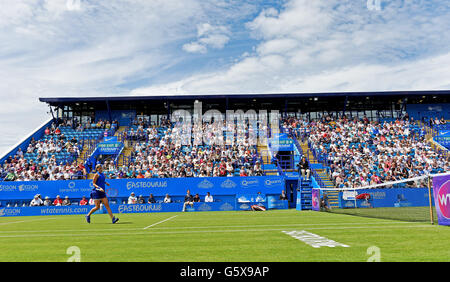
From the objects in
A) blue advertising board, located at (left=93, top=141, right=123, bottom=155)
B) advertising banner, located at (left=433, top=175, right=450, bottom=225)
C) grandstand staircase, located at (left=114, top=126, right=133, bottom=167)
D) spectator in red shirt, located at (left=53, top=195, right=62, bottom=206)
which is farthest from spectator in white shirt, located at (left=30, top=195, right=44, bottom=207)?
advertising banner, located at (left=433, top=175, right=450, bottom=225)

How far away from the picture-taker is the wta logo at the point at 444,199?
9242 mm

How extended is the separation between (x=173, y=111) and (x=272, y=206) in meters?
22.3

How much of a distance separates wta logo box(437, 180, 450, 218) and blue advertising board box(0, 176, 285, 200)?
58.4 feet

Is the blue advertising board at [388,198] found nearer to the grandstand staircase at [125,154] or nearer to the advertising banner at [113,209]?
the advertising banner at [113,209]

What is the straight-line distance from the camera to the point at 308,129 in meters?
39.6

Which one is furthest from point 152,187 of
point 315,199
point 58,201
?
point 315,199

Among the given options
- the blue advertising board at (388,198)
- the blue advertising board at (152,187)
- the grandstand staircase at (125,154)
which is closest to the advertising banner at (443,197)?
the blue advertising board at (388,198)

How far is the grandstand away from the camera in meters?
29.7

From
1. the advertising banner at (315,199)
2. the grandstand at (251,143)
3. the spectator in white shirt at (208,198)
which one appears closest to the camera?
the advertising banner at (315,199)

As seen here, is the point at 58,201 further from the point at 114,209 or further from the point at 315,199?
the point at 315,199

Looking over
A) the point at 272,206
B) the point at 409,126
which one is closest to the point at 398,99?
the point at 409,126

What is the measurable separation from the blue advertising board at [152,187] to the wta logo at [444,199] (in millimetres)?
17810

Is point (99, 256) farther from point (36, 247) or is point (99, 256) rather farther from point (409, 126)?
point (409, 126)

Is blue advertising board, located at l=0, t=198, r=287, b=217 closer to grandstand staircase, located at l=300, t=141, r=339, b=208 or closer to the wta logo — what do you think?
grandstand staircase, located at l=300, t=141, r=339, b=208
